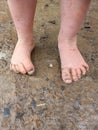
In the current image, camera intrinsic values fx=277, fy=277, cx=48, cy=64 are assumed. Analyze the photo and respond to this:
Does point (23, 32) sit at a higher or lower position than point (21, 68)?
higher

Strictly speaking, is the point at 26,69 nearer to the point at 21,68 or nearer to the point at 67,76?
the point at 21,68

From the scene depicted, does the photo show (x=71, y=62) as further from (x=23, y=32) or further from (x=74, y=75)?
(x=23, y=32)

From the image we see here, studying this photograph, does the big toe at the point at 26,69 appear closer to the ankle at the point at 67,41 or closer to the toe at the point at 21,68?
the toe at the point at 21,68

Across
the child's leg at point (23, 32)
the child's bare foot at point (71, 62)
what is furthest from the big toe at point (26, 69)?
the child's bare foot at point (71, 62)

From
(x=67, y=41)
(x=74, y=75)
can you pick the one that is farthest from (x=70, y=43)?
(x=74, y=75)
